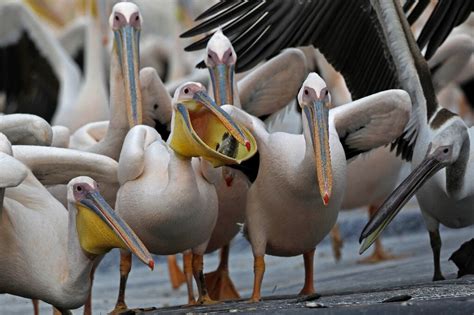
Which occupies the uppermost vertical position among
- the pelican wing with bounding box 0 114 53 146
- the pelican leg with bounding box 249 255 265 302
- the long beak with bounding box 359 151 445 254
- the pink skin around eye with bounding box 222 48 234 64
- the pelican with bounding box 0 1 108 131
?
the pelican with bounding box 0 1 108 131

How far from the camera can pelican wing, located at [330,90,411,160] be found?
6.49 m

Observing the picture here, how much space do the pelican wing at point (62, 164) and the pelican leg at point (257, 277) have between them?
686 mm

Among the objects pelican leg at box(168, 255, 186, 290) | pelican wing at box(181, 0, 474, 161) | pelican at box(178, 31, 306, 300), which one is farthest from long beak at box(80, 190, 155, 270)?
pelican leg at box(168, 255, 186, 290)

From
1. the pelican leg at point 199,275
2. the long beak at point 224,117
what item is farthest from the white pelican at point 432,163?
the long beak at point 224,117

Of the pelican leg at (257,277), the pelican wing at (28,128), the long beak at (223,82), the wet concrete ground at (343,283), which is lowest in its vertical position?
the wet concrete ground at (343,283)

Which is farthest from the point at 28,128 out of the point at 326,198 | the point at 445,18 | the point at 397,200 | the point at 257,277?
the point at 445,18

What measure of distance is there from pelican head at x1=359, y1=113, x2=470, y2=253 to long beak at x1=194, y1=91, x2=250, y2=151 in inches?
37.3

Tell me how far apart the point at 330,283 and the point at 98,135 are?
1.39 m

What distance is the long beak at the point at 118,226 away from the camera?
550 cm

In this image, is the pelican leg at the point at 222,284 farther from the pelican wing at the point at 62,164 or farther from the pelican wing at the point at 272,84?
the pelican wing at the point at 62,164

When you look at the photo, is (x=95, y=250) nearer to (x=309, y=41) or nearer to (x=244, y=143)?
(x=244, y=143)

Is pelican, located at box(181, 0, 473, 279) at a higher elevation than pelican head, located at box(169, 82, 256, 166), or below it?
higher

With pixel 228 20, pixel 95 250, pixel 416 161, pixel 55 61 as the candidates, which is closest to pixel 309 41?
pixel 228 20

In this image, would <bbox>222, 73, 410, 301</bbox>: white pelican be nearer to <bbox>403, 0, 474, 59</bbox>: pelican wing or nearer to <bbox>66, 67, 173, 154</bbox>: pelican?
<bbox>66, 67, 173, 154</bbox>: pelican
